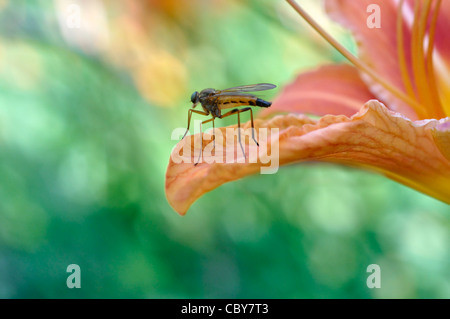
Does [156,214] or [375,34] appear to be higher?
[375,34]

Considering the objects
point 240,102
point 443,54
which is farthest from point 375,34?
point 240,102

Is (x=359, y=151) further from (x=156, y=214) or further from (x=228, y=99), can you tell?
(x=156, y=214)

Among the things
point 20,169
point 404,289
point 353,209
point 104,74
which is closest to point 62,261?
point 20,169

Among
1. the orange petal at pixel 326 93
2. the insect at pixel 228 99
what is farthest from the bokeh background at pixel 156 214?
the insect at pixel 228 99

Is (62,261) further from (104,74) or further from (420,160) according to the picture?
(420,160)

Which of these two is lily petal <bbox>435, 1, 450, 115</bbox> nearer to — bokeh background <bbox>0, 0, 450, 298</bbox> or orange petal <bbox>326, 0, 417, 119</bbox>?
orange petal <bbox>326, 0, 417, 119</bbox>

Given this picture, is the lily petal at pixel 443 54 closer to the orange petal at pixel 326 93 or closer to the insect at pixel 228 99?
the orange petal at pixel 326 93
